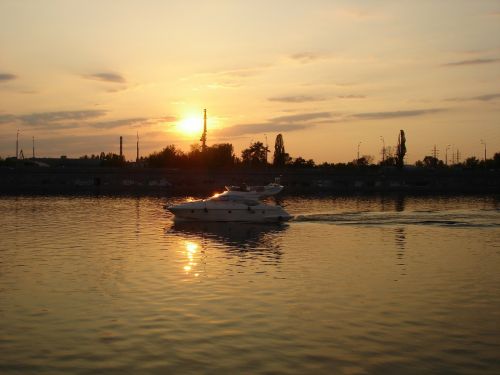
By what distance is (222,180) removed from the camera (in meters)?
134

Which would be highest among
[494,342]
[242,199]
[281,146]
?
[281,146]

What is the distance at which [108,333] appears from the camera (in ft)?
56.4

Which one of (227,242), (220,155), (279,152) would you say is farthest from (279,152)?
(227,242)

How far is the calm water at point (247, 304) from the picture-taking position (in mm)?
15202

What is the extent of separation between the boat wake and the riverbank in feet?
210

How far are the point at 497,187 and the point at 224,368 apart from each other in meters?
148

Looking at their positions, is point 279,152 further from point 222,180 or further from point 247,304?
point 247,304

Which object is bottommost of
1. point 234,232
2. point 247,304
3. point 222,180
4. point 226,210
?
point 247,304

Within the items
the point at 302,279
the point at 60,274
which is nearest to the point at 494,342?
the point at 302,279

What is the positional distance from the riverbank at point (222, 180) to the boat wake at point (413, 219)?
64054 millimetres

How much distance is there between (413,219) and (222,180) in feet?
266

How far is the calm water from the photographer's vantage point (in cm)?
1520

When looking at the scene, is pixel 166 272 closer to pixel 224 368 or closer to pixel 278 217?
pixel 224 368

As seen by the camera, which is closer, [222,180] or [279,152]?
[222,180]
